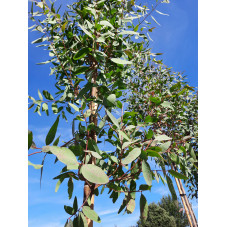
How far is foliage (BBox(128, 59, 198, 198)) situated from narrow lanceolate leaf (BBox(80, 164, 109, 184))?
0.34m

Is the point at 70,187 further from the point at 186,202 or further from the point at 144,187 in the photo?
the point at 186,202

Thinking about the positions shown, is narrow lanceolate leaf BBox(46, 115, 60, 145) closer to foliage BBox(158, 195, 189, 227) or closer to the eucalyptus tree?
the eucalyptus tree

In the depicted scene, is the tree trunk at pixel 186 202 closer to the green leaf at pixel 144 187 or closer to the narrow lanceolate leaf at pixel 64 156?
the green leaf at pixel 144 187

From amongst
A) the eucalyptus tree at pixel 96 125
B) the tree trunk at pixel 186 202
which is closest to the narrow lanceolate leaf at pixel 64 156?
the eucalyptus tree at pixel 96 125

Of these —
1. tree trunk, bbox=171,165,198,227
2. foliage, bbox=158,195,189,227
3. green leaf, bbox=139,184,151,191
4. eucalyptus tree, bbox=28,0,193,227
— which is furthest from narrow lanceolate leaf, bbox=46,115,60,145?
→ foliage, bbox=158,195,189,227

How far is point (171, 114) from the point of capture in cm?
306

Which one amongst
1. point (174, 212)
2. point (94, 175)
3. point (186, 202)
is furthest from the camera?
point (174, 212)

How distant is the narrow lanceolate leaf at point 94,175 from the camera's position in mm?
661

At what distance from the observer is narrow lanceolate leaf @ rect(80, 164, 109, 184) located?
0.66 meters

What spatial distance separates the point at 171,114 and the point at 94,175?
254 cm

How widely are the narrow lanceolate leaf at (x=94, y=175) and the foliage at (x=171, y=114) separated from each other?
0.34 metres

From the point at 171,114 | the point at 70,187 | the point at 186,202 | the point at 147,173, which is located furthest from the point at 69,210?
the point at 186,202
